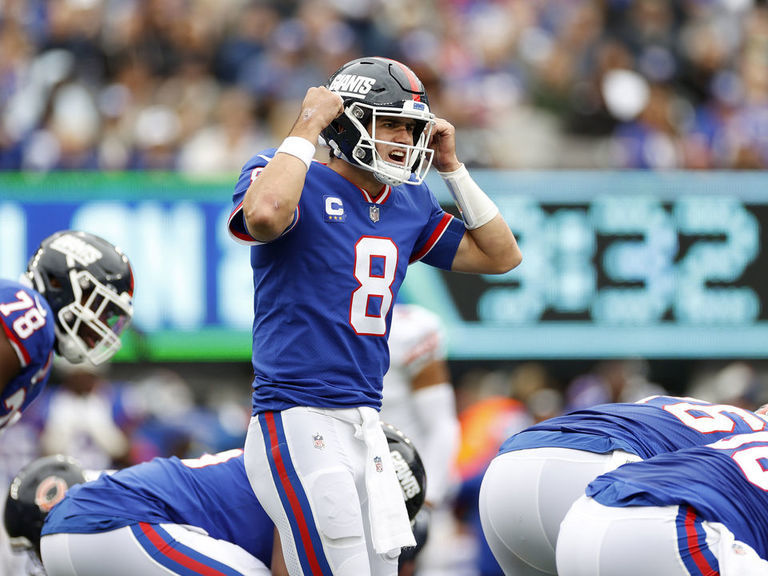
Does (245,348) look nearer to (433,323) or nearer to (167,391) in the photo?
(167,391)

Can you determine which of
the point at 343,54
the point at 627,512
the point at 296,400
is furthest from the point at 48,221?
the point at 627,512

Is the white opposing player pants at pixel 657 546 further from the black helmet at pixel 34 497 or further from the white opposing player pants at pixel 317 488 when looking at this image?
the black helmet at pixel 34 497

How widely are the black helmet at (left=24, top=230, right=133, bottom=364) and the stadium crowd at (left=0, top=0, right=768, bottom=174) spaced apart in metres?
5.13

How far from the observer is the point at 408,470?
14.6ft

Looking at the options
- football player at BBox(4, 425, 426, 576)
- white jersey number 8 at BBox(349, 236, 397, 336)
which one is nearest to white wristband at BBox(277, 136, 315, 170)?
white jersey number 8 at BBox(349, 236, 397, 336)

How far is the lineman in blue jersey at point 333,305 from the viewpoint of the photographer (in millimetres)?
3682

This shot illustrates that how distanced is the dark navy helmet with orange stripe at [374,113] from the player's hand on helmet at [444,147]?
152 millimetres

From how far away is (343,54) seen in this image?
11.3m

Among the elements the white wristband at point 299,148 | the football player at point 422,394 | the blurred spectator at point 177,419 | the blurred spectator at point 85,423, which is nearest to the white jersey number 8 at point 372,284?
the white wristband at point 299,148

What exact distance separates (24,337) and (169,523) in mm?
803

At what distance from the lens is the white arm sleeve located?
6.17 m

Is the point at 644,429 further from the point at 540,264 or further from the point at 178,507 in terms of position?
the point at 540,264

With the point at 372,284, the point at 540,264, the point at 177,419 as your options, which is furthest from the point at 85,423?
the point at 372,284

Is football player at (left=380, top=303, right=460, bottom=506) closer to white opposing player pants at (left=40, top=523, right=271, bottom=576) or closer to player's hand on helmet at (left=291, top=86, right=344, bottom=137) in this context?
white opposing player pants at (left=40, top=523, right=271, bottom=576)
